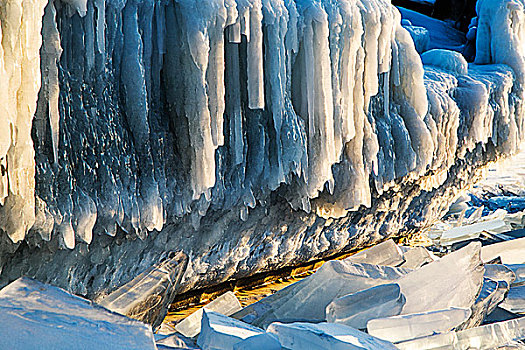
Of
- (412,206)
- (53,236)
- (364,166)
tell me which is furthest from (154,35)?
(412,206)

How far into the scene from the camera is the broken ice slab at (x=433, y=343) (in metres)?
2.20

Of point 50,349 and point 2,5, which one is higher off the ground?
point 2,5

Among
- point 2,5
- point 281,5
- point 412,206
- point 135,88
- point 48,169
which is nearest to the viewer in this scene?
point 2,5

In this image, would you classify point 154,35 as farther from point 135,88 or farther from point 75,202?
point 75,202

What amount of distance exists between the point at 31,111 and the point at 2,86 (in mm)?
138

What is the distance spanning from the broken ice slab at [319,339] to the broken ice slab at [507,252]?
214cm

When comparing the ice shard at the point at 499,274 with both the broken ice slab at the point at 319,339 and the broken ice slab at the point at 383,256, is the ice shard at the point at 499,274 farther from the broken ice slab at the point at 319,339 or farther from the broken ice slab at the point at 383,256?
the broken ice slab at the point at 319,339

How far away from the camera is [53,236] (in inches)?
93.4

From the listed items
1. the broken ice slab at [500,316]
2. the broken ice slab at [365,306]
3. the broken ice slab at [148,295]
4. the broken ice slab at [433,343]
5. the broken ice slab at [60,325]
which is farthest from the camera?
the broken ice slab at [500,316]

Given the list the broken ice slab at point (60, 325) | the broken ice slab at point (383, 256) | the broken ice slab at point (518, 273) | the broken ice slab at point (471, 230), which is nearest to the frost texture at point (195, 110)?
the broken ice slab at point (383, 256)

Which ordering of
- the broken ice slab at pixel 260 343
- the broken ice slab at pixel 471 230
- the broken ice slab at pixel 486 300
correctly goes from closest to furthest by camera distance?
the broken ice slab at pixel 260 343, the broken ice slab at pixel 486 300, the broken ice slab at pixel 471 230

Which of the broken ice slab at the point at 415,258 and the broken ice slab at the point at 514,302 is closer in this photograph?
the broken ice slab at the point at 514,302

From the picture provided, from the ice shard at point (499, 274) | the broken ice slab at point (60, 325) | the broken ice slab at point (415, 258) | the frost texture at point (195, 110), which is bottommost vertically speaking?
the ice shard at point (499, 274)

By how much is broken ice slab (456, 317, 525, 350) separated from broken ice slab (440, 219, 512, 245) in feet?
7.21
